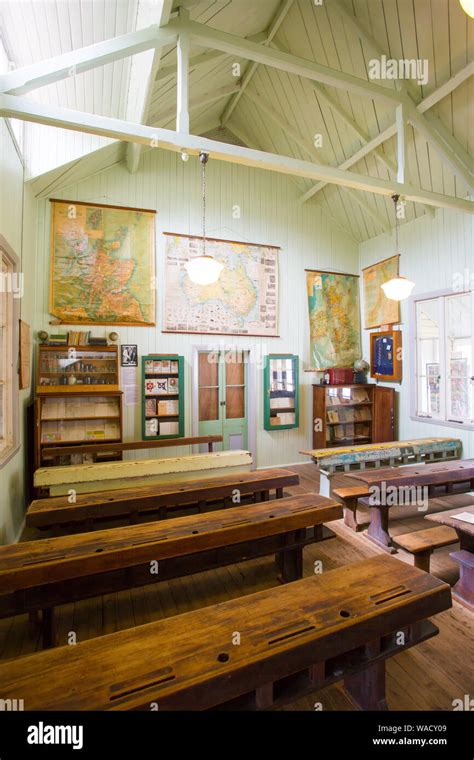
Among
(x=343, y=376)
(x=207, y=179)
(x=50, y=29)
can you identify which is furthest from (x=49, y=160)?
(x=343, y=376)

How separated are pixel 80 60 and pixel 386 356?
530 cm

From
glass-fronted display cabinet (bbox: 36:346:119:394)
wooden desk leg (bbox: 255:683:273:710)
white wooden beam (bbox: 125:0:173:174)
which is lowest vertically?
wooden desk leg (bbox: 255:683:273:710)

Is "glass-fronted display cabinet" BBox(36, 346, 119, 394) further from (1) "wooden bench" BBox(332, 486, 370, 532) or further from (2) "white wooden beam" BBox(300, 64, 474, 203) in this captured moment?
(2) "white wooden beam" BBox(300, 64, 474, 203)

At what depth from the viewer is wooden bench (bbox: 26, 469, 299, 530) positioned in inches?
101

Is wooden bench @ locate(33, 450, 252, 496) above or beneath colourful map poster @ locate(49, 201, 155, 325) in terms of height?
beneath

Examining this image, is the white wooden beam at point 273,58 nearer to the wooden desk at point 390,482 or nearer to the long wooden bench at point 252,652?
the wooden desk at point 390,482

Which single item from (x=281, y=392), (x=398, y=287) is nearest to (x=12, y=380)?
(x=281, y=392)

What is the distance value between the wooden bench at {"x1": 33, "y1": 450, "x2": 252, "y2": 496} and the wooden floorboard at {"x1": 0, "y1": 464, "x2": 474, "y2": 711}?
2.06 feet

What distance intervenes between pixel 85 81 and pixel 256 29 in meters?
2.34

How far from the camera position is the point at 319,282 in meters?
6.20

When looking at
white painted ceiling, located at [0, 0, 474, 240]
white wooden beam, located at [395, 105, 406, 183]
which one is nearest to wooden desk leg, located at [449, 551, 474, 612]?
white wooden beam, located at [395, 105, 406, 183]

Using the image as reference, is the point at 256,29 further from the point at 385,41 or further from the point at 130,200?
the point at 130,200

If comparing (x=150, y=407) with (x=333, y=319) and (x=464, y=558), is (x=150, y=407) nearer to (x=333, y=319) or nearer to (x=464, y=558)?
(x=333, y=319)

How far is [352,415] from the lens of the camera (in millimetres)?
6152
